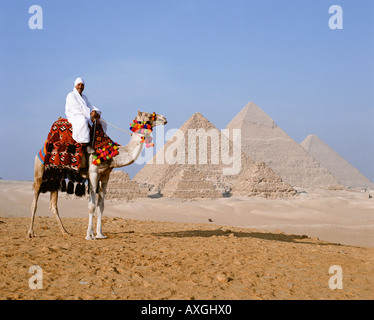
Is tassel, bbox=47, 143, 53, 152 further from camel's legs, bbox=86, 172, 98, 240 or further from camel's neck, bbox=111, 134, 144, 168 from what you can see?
camel's neck, bbox=111, 134, 144, 168

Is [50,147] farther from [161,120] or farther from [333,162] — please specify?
[333,162]

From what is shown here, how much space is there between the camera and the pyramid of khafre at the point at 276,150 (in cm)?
9230

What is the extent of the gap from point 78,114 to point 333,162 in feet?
442

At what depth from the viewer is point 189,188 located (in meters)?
36.9

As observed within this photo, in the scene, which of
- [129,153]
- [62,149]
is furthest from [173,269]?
[62,149]

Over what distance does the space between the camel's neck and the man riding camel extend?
48 centimetres

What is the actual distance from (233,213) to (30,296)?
72.7 ft

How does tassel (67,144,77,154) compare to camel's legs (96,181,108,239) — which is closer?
tassel (67,144,77,154)

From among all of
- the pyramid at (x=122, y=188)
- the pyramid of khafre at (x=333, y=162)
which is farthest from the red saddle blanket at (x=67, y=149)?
the pyramid of khafre at (x=333, y=162)

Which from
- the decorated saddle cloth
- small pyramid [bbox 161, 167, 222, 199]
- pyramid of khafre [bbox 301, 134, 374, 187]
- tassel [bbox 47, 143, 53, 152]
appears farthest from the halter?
pyramid of khafre [bbox 301, 134, 374, 187]

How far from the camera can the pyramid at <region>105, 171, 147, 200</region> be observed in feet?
109

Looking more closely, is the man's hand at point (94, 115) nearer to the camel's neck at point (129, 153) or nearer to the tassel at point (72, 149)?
the tassel at point (72, 149)

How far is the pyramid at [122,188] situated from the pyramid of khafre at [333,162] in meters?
105
